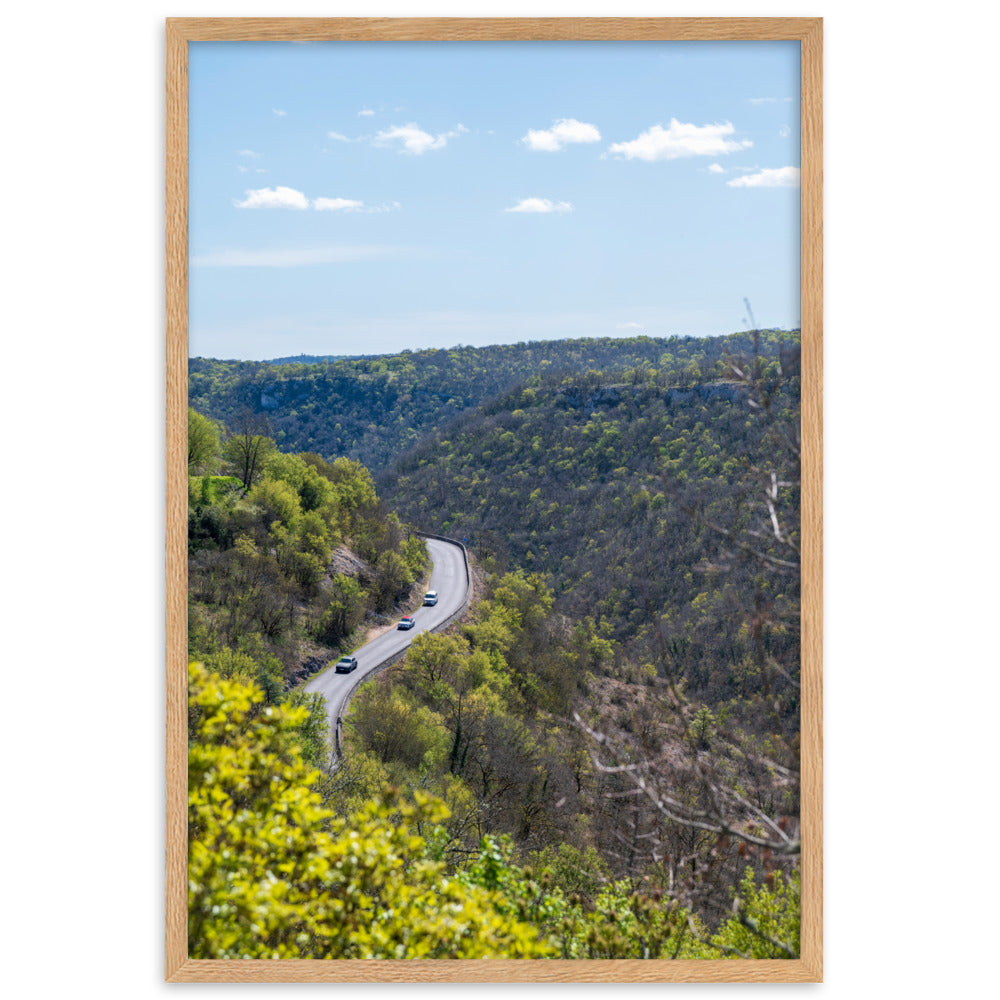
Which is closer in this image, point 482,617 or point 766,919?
point 766,919

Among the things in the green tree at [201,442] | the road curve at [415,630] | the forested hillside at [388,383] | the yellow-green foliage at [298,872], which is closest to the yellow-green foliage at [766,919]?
the yellow-green foliage at [298,872]

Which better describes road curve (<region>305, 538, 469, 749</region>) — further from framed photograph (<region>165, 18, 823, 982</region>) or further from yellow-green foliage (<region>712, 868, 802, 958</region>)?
yellow-green foliage (<region>712, 868, 802, 958</region>)

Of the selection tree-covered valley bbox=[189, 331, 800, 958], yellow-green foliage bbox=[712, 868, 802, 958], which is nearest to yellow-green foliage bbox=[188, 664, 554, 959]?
tree-covered valley bbox=[189, 331, 800, 958]

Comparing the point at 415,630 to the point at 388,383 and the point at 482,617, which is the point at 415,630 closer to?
the point at 482,617

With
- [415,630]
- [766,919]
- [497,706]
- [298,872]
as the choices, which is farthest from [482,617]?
[766,919]

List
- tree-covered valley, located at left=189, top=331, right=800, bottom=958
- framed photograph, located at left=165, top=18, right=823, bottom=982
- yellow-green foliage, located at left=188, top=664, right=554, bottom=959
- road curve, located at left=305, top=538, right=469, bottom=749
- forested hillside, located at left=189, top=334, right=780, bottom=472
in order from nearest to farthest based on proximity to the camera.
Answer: yellow-green foliage, located at left=188, top=664, right=554, bottom=959 < tree-covered valley, located at left=189, top=331, right=800, bottom=958 < framed photograph, located at left=165, top=18, right=823, bottom=982 < forested hillside, located at left=189, top=334, right=780, bottom=472 < road curve, located at left=305, top=538, right=469, bottom=749

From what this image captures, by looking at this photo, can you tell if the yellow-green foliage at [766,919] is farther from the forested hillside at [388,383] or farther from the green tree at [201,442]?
the green tree at [201,442]
